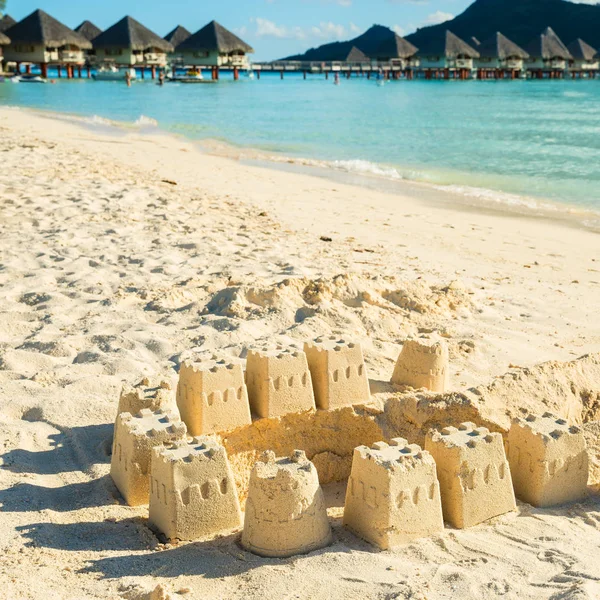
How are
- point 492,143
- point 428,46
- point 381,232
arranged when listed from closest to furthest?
1. point 381,232
2. point 492,143
3. point 428,46

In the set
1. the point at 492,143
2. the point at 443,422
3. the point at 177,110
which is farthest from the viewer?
the point at 177,110

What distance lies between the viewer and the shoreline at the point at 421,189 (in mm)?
11922

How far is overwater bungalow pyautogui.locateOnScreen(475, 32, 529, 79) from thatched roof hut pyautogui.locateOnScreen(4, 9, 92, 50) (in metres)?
39.8

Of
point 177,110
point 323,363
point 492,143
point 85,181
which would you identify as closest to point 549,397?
point 323,363

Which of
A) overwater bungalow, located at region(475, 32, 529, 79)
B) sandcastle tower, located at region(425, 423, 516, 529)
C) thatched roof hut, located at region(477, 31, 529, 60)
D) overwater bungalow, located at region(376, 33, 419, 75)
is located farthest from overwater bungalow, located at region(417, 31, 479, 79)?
sandcastle tower, located at region(425, 423, 516, 529)

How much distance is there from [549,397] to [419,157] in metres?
16.3

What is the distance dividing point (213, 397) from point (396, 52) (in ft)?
250

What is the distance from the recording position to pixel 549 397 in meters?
3.97

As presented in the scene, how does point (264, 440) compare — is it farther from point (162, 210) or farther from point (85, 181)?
point (85, 181)

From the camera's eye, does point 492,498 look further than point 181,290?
No

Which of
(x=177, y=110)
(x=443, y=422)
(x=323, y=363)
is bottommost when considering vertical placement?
(x=443, y=422)

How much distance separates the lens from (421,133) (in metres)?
26.6

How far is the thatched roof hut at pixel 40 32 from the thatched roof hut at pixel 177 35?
47.1 ft

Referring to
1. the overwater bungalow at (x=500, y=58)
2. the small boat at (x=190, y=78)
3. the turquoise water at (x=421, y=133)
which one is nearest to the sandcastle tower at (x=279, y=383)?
the turquoise water at (x=421, y=133)
